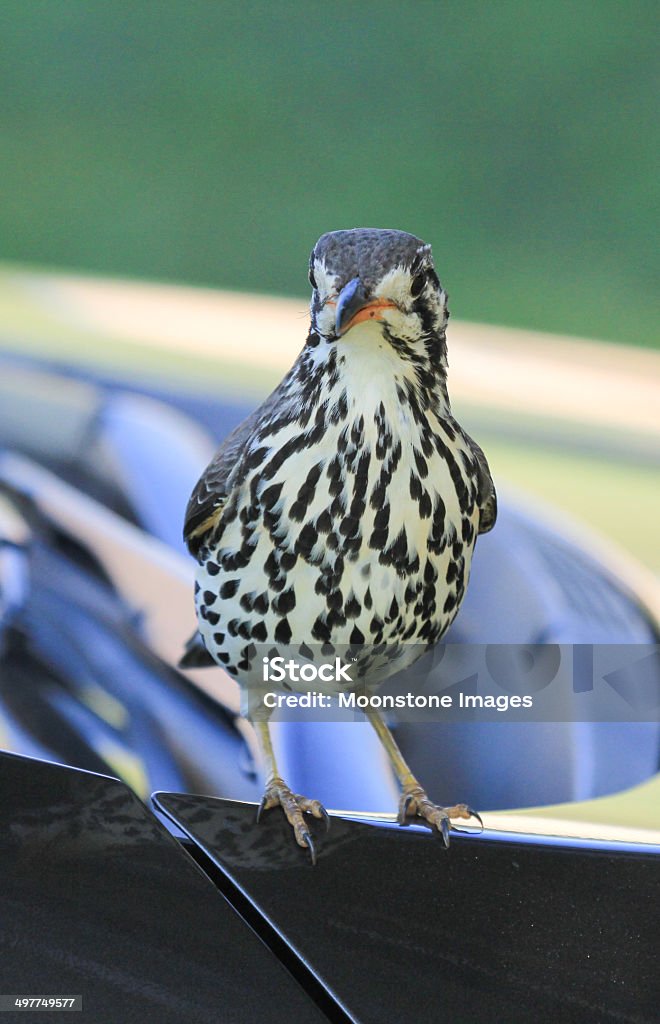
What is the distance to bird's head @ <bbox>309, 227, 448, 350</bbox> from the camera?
5.61 feet

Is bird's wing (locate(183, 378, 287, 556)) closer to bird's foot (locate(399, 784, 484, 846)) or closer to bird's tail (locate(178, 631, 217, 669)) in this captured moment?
bird's tail (locate(178, 631, 217, 669))

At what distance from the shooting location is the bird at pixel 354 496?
1.86 metres

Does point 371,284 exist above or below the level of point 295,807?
above

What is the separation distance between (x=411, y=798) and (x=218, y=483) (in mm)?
737

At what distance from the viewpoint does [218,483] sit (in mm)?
2160

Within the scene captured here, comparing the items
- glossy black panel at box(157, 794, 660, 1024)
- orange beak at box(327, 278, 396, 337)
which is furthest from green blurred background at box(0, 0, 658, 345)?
glossy black panel at box(157, 794, 660, 1024)

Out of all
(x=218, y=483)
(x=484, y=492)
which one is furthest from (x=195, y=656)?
(x=484, y=492)

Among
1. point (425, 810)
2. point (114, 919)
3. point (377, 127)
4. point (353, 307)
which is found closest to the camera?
point (114, 919)

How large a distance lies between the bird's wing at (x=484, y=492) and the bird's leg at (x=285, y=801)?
63 cm

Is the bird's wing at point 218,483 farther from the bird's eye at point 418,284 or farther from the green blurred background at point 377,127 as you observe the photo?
the green blurred background at point 377,127

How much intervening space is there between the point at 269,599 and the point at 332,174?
1.45 meters

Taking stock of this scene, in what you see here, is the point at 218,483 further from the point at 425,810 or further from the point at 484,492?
the point at 425,810

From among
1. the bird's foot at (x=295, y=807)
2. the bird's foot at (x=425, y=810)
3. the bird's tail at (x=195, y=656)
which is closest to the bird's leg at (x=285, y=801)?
the bird's foot at (x=295, y=807)

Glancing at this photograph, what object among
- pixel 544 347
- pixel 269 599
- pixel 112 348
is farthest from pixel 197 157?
pixel 269 599
